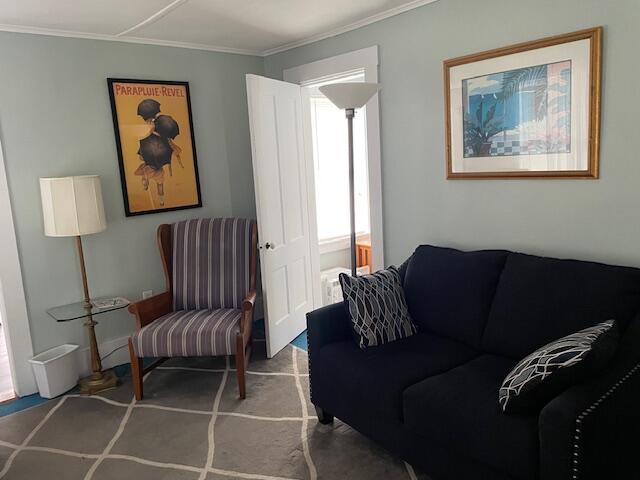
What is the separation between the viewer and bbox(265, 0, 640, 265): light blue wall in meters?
2.26

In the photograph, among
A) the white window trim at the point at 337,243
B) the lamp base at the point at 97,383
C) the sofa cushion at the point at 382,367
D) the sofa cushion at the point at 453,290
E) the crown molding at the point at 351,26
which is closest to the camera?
the sofa cushion at the point at 382,367

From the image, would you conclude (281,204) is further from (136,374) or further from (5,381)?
(5,381)

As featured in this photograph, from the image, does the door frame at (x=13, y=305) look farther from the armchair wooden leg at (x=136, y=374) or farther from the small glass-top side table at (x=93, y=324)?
the armchair wooden leg at (x=136, y=374)

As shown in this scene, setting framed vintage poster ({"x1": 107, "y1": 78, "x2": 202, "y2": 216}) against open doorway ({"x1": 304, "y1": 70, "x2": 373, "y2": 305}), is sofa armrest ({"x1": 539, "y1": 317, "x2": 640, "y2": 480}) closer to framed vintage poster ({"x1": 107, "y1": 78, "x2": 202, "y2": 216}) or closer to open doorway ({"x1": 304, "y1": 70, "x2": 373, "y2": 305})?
framed vintage poster ({"x1": 107, "y1": 78, "x2": 202, "y2": 216})

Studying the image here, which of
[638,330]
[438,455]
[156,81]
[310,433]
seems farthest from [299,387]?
[156,81]

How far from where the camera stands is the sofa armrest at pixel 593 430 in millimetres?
1572

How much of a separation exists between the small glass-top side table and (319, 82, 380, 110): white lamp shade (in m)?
1.85

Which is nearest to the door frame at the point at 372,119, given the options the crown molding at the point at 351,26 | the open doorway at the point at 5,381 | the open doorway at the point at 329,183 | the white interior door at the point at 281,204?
the open doorway at the point at 329,183

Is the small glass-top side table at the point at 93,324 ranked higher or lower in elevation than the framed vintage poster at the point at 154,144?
lower

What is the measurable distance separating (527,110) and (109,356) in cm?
309

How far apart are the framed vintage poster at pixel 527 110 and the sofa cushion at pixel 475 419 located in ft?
3.36

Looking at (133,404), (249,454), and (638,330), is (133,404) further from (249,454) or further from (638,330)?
(638,330)

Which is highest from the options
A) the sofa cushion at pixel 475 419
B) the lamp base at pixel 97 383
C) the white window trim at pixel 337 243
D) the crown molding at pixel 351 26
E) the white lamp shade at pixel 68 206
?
the crown molding at pixel 351 26

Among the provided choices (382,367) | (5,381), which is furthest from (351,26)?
(5,381)
